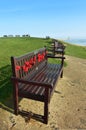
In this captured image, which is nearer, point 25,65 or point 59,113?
point 59,113

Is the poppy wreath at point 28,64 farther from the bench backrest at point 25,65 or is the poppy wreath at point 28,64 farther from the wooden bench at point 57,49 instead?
the wooden bench at point 57,49

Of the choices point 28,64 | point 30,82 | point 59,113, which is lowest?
point 59,113

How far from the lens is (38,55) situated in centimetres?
653

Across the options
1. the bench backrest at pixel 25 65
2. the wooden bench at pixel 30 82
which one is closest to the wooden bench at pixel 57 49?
the bench backrest at pixel 25 65

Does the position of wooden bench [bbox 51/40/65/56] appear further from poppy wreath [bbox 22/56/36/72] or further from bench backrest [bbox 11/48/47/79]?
poppy wreath [bbox 22/56/36/72]

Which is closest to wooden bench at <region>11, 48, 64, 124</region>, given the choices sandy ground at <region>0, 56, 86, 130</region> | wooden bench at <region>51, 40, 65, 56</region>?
sandy ground at <region>0, 56, 86, 130</region>

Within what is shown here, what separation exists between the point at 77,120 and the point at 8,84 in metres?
3.27

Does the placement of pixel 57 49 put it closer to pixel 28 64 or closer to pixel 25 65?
pixel 28 64

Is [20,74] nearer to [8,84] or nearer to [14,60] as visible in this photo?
[14,60]

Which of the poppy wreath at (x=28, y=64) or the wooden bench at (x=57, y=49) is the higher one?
the poppy wreath at (x=28, y=64)

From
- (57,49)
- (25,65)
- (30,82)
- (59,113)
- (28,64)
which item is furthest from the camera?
(57,49)

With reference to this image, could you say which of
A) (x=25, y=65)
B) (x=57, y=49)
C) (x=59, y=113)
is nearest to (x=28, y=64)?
(x=25, y=65)

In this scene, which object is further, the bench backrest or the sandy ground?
the bench backrest

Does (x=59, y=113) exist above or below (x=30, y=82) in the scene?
below
